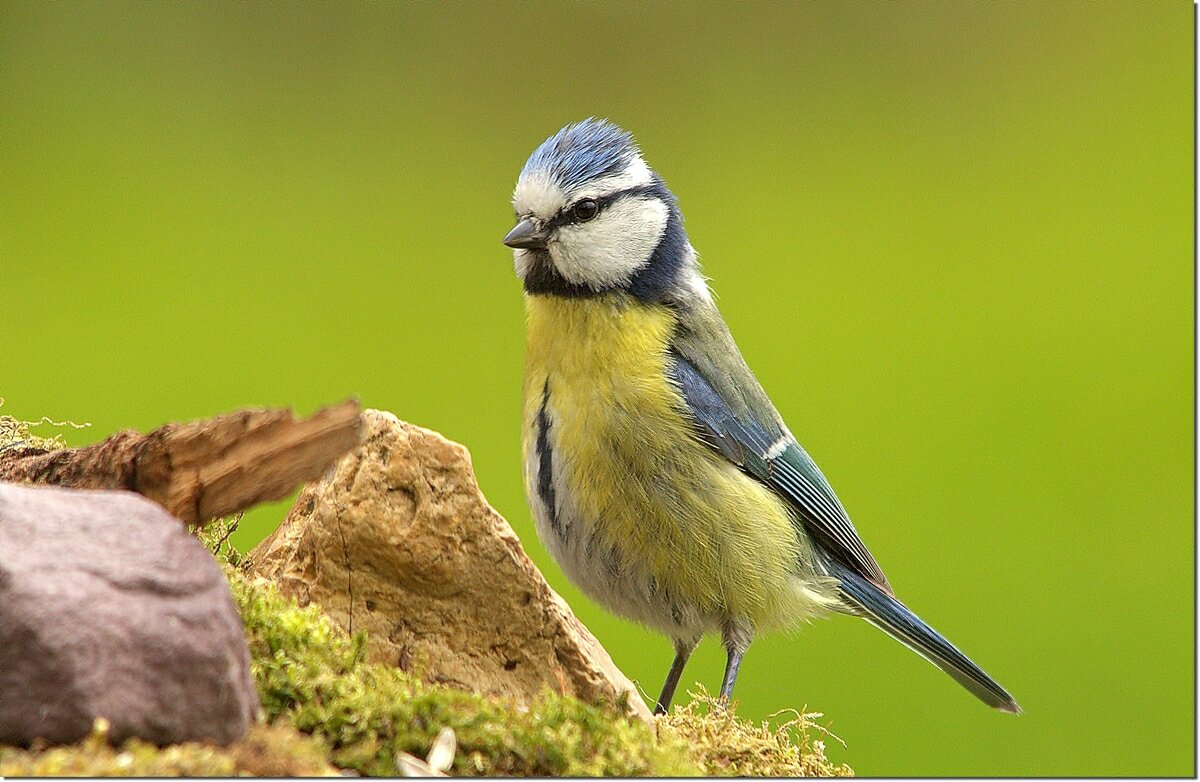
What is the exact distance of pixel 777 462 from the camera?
2.76 meters

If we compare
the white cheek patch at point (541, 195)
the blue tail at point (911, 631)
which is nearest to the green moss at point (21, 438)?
the white cheek patch at point (541, 195)

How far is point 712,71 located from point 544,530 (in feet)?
12.5

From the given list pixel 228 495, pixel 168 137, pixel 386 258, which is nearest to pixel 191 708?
pixel 228 495

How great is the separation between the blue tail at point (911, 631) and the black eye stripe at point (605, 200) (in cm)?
97

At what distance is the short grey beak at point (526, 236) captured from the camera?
265 cm

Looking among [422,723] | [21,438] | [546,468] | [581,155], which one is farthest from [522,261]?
[422,723]

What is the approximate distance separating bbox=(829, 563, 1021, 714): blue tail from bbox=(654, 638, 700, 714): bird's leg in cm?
41

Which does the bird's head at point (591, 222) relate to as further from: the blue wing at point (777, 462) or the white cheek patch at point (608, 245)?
the blue wing at point (777, 462)

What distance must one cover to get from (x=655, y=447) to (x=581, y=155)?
0.67 metres

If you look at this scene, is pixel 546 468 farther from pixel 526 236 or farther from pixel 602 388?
pixel 526 236

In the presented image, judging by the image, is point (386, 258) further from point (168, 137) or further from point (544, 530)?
point (544, 530)

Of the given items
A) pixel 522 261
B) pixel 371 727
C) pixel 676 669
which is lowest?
pixel 676 669

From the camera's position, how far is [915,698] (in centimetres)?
378

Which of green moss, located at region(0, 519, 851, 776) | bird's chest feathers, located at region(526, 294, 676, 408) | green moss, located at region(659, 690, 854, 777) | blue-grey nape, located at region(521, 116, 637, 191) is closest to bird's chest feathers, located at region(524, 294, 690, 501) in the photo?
bird's chest feathers, located at region(526, 294, 676, 408)
